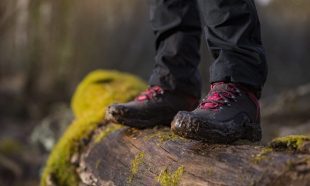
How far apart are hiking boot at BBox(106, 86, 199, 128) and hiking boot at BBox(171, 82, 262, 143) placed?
0.43 metres

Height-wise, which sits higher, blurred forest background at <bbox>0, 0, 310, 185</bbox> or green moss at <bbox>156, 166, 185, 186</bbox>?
blurred forest background at <bbox>0, 0, 310, 185</bbox>

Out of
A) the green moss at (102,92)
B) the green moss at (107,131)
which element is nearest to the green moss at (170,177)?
the green moss at (107,131)

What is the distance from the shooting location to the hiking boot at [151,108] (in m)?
2.81

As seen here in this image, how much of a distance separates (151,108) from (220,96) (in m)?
0.58

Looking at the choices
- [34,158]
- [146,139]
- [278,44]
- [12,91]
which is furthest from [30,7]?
[146,139]

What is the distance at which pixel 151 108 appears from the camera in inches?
112

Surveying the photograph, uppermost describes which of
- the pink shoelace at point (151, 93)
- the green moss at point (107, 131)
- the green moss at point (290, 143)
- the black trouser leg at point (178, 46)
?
the black trouser leg at point (178, 46)

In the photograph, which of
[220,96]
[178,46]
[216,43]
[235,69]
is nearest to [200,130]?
[220,96]

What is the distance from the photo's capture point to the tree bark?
75.8 inches

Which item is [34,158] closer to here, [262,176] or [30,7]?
[30,7]

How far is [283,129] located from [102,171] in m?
4.11

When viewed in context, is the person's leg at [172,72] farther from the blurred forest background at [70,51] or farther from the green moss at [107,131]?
the blurred forest background at [70,51]

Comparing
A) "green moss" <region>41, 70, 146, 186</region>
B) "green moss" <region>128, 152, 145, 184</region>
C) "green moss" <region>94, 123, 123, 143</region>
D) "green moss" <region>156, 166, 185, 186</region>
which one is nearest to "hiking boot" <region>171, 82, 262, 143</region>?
"green moss" <region>156, 166, 185, 186</region>

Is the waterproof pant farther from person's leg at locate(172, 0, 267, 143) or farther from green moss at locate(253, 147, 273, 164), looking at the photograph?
green moss at locate(253, 147, 273, 164)
